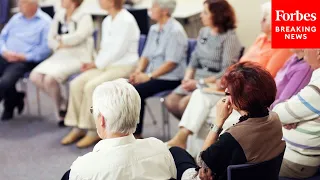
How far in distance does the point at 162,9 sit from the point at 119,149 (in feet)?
7.94

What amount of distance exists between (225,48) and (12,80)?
6.83 ft

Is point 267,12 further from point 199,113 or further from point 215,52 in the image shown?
point 199,113

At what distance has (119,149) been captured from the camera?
2109mm

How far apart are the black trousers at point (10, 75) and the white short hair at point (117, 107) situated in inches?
114

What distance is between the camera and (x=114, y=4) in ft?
14.7

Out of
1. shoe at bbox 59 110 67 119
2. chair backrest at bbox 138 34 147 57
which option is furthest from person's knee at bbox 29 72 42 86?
chair backrest at bbox 138 34 147 57

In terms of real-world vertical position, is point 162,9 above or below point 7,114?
above


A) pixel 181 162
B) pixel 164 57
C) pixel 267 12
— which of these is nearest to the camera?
pixel 181 162

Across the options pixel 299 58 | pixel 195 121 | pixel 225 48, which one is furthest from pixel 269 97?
pixel 225 48

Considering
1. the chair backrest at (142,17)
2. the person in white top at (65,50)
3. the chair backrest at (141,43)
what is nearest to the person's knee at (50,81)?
the person in white top at (65,50)

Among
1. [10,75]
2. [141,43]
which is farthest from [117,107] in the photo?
[10,75]

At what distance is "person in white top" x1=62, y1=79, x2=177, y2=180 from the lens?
2.07 metres

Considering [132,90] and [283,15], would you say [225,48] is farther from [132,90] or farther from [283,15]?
[132,90]

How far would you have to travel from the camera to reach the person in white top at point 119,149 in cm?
207
